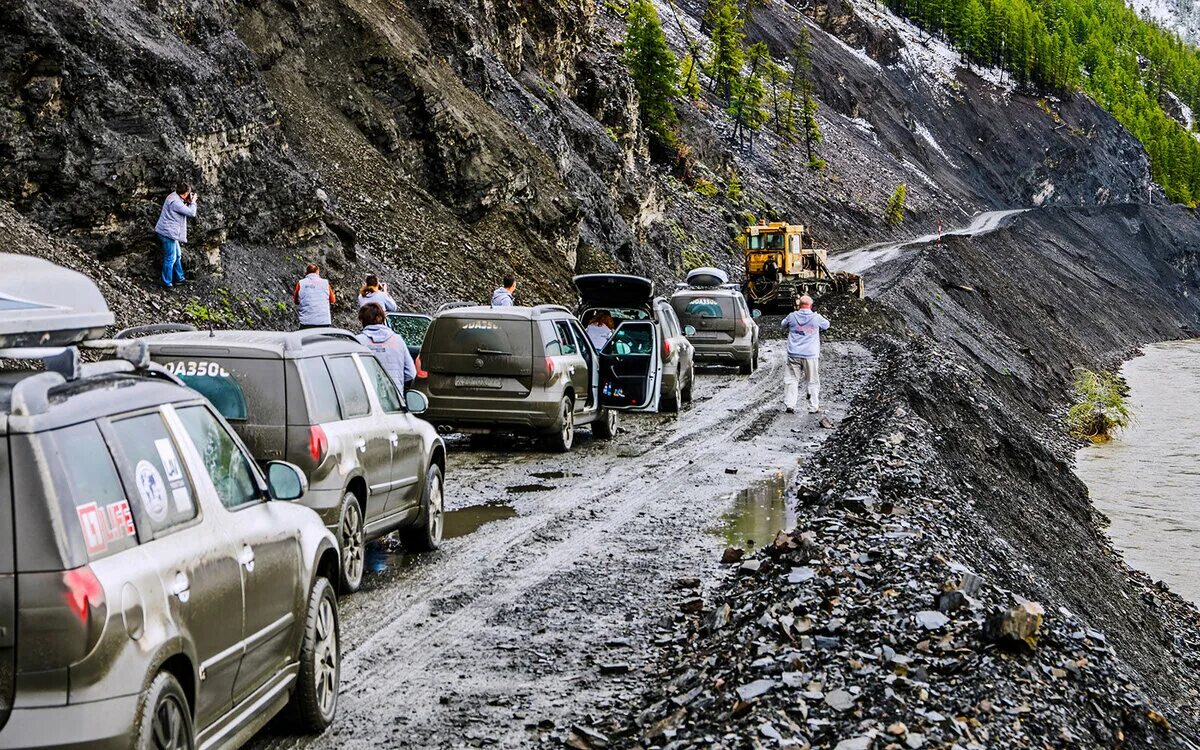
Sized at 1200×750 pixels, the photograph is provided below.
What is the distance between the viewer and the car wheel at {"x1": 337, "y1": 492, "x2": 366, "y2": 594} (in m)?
8.92

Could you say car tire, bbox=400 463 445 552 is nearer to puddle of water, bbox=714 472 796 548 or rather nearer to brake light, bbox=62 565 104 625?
puddle of water, bbox=714 472 796 548

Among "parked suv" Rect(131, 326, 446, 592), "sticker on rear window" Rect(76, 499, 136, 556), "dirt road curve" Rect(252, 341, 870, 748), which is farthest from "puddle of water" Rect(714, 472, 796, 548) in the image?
"sticker on rear window" Rect(76, 499, 136, 556)

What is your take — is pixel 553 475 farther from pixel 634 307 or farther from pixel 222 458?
pixel 222 458

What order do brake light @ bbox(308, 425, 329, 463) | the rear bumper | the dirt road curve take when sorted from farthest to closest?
brake light @ bbox(308, 425, 329, 463), the dirt road curve, the rear bumper

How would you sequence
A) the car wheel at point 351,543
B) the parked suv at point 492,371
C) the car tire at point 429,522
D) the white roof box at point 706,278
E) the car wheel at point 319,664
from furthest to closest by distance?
the white roof box at point 706,278 → the parked suv at point 492,371 → the car tire at point 429,522 → the car wheel at point 351,543 → the car wheel at point 319,664

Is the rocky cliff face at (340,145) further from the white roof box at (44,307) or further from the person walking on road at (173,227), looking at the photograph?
the white roof box at (44,307)

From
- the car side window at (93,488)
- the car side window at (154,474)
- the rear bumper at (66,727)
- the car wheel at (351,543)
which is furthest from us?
the car wheel at (351,543)

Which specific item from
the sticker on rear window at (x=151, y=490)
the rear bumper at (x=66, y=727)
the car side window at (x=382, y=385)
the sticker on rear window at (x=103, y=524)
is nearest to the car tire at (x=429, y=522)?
the car side window at (x=382, y=385)

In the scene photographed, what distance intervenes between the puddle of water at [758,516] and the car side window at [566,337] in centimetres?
344

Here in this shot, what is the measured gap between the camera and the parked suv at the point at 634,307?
20.0 meters

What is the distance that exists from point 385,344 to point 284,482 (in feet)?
26.8

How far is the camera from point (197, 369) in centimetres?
841

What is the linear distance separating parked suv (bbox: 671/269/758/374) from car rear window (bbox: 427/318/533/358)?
12.9 meters

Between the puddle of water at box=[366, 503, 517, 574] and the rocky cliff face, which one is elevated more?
the rocky cliff face
